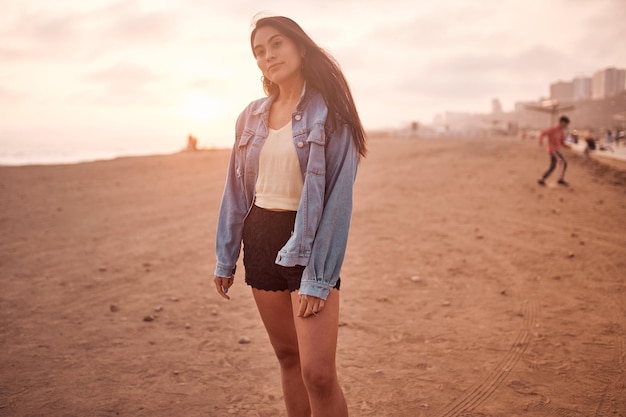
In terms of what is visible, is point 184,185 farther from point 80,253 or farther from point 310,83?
point 310,83

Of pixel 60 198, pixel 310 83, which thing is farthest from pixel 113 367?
pixel 60 198

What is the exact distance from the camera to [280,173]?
6.76 feet

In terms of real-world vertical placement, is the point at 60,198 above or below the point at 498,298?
above

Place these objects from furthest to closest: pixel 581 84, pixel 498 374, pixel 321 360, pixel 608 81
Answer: pixel 581 84 < pixel 608 81 < pixel 498 374 < pixel 321 360

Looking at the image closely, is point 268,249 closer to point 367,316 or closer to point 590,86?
point 367,316

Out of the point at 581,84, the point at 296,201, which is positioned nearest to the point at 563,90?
the point at 581,84

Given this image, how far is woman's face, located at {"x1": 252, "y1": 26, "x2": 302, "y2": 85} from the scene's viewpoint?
6.82ft

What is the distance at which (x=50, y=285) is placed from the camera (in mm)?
5234

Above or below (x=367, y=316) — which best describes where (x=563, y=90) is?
above

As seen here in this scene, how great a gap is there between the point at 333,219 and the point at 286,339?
0.72m

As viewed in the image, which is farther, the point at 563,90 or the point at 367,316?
the point at 563,90

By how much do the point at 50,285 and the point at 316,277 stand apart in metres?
4.62

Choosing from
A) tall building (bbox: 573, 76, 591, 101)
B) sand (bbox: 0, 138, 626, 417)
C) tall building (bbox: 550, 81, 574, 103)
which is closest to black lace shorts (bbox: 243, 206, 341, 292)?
sand (bbox: 0, 138, 626, 417)

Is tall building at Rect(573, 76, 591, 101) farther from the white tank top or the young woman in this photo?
the white tank top
